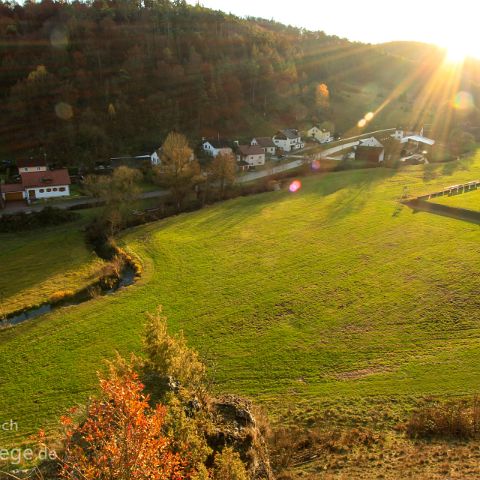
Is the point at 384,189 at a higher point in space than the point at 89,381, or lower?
higher

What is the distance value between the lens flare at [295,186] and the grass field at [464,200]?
54.7 ft

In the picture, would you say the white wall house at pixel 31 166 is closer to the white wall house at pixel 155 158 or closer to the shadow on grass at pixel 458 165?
the white wall house at pixel 155 158

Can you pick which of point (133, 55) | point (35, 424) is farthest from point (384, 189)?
point (133, 55)

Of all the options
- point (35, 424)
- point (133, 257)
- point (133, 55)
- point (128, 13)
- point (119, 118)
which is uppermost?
point (128, 13)

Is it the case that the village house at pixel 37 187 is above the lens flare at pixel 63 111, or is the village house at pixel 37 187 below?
below

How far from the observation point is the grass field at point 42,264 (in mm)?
31312

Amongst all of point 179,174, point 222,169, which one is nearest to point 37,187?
point 179,174

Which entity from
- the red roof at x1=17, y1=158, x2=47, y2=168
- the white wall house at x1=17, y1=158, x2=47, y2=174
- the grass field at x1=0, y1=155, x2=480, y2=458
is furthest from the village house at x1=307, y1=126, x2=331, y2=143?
the white wall house at x1=17, y1=158, x2=47, y2=174

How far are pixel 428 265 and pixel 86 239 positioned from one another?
31072mm

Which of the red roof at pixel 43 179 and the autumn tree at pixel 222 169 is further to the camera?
the autumn tree at pixel 222 169

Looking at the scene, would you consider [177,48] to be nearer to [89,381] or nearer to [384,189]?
[384,189]

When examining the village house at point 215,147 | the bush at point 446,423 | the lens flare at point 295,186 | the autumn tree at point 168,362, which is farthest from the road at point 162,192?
the bush at point 446,423

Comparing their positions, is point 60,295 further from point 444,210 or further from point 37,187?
point 444,210

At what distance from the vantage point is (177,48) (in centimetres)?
9006
